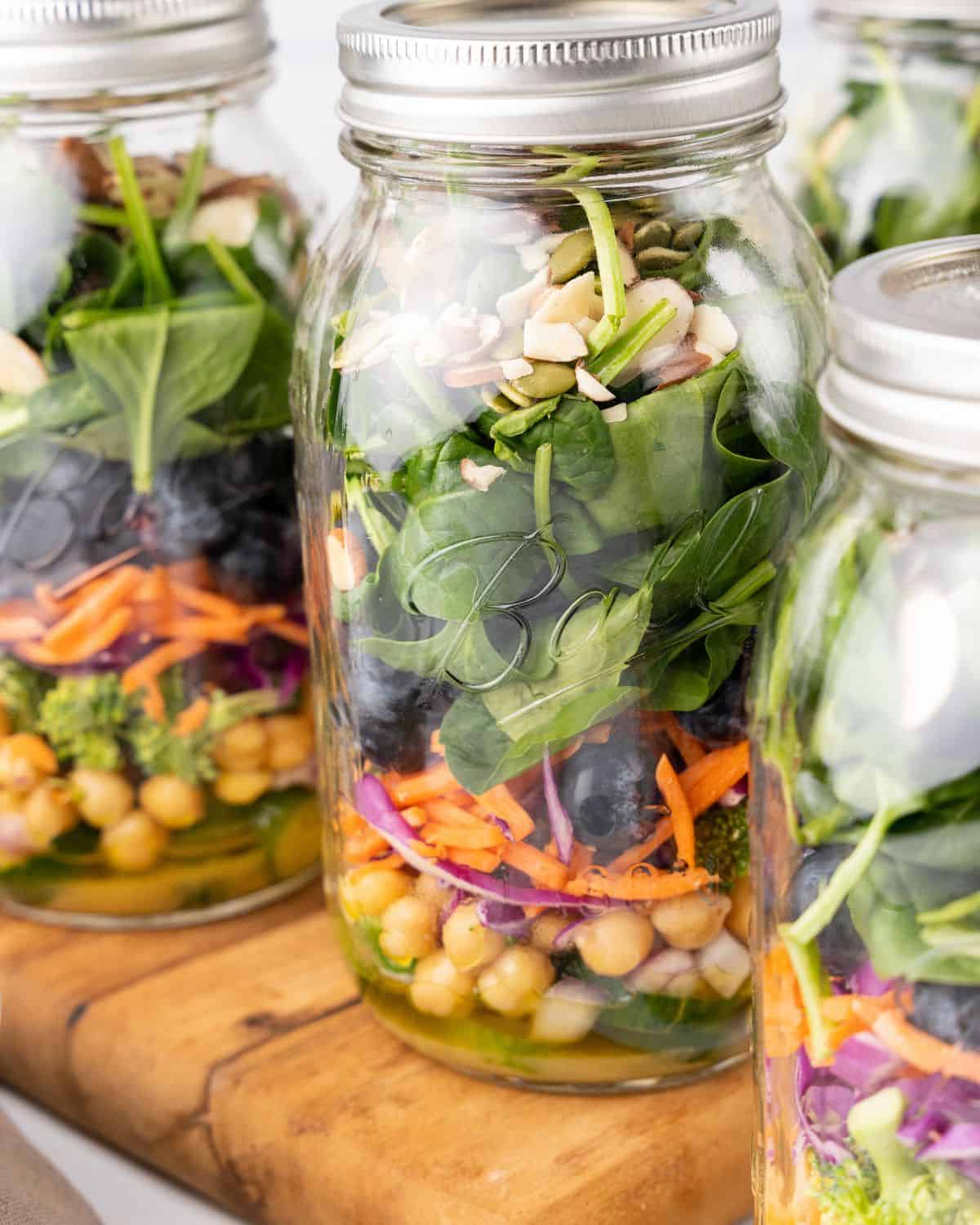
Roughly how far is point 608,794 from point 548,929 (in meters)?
0.07

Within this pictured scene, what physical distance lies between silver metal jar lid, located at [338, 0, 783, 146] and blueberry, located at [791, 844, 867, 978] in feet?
0.90

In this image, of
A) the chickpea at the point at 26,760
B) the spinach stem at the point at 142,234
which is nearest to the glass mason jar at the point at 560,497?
the spinach stem at the point at 142,234

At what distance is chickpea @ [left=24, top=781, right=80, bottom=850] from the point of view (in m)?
0.91

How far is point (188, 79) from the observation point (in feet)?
2.77

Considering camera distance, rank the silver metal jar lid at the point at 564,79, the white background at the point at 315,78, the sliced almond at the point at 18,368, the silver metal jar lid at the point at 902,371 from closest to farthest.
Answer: the silver metal jar lid at the point at 902,371, the silver metal jar lid at the point at 564,79, the sliced almond at the point at 18,368, the white background at the point at 315,78

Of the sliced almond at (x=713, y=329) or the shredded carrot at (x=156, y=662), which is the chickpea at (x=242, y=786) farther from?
the sliced almond at (x=713, y=329)

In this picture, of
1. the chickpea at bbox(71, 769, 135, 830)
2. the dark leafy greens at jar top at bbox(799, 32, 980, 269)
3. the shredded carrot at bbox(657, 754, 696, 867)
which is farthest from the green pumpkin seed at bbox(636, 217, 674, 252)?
the chickpea at bbox(71, 769, 135, 830)

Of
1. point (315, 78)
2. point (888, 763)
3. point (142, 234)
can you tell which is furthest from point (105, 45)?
Result: point (315, 78)

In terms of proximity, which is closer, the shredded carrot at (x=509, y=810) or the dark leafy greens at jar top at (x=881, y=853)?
the dark leafy greens at jar top at (x=881, y=853)

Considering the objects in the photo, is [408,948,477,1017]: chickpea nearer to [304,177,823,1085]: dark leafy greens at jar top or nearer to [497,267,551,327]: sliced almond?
[304,177,823,1085]: dark leafy greens at jar top

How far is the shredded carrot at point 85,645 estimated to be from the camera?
2.90 feet

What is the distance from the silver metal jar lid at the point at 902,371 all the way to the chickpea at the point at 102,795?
1.60ft

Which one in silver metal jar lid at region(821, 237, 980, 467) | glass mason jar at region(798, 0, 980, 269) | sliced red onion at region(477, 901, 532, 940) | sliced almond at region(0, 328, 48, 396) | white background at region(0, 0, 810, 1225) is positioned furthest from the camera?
white background at region(0, 0, 810, 1225)

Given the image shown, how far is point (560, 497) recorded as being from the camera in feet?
2.15
